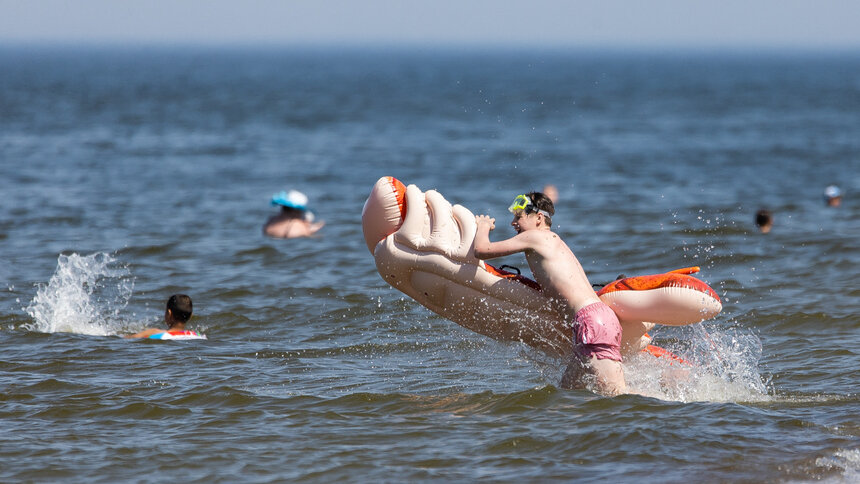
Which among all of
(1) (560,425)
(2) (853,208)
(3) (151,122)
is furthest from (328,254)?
(3) (151,122)

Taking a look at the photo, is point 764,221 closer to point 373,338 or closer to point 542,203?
point 373,338

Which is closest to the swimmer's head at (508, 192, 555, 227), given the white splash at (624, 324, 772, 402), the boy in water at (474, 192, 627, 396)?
the boy in water at (474, 192, 627, 396)

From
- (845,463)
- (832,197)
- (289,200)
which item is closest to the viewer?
(845,463)

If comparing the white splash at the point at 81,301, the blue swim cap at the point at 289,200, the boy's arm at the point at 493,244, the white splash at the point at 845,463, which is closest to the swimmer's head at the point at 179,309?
the white splash at the point at 81,301

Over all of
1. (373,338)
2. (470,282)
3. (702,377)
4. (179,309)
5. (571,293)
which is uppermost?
(470,282)

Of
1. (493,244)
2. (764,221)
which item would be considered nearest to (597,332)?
(493,244)

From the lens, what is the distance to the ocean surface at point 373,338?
659 cm

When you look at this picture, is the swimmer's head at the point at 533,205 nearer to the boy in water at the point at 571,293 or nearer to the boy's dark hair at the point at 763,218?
the boy in water at the point at 571,293

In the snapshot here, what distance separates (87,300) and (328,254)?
4368mm

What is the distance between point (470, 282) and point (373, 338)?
9.69 feet

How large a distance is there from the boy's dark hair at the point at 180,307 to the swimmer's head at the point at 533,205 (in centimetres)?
407

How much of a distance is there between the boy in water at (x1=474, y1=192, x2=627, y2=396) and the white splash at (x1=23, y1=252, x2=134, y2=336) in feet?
17.0

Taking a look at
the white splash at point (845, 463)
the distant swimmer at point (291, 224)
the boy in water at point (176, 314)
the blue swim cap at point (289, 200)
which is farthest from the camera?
the distant swimmer at point (291, 224)

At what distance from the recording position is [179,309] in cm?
1005
